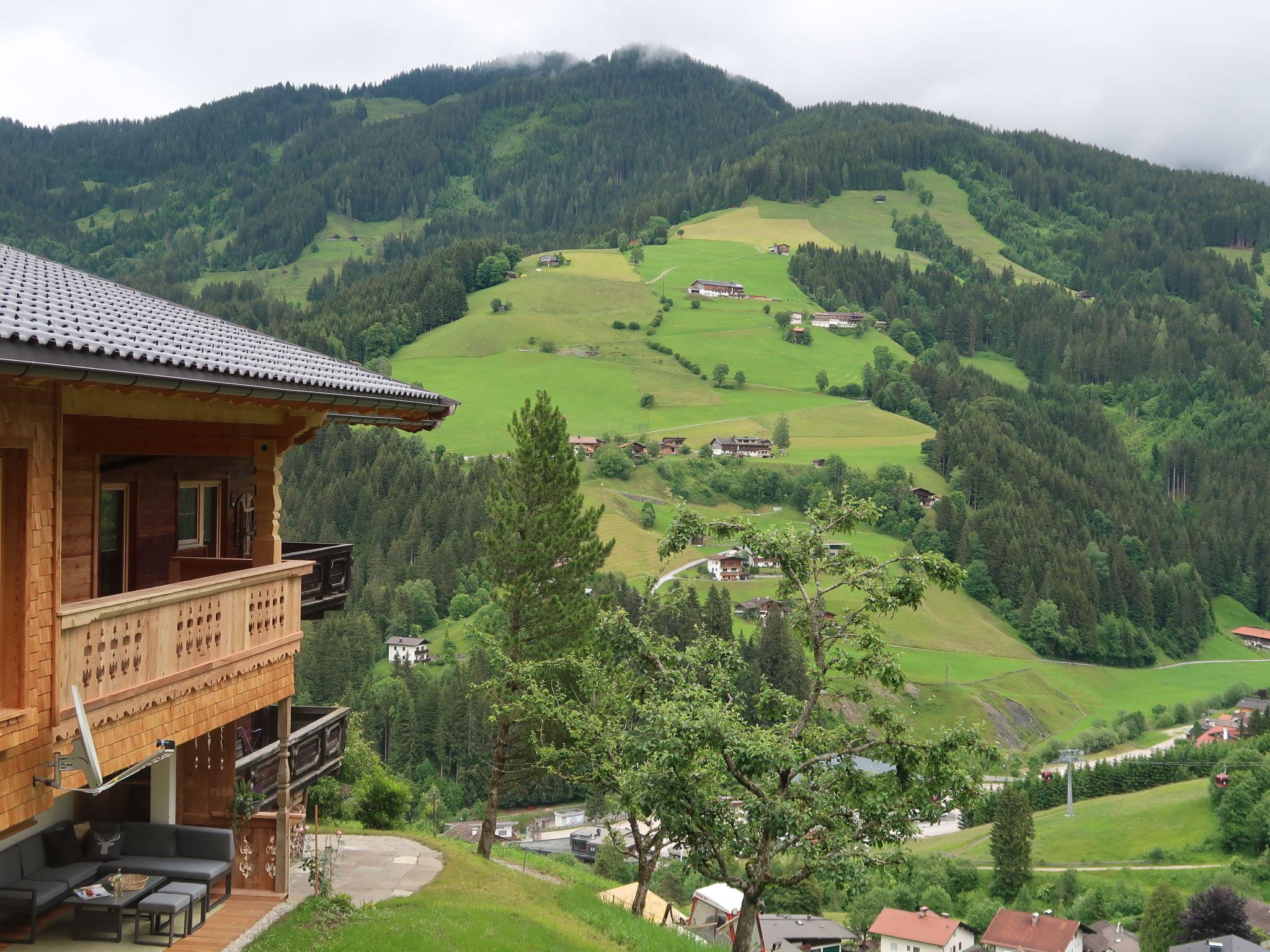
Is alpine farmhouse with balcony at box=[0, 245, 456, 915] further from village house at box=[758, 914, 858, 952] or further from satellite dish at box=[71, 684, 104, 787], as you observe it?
village house at box=[758, 914, 858, 952]

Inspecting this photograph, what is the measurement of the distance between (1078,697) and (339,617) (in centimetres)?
6992

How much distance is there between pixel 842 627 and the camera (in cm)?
1428

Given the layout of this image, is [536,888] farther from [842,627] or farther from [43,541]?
[43,541]

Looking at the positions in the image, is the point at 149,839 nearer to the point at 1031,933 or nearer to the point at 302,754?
the point at 302,754

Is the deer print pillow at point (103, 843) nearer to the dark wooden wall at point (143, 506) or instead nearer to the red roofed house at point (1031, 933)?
the dark wooden wall at point (143, 506)

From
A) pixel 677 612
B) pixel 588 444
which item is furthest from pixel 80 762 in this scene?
pixel 588 444

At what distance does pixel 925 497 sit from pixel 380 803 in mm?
116132

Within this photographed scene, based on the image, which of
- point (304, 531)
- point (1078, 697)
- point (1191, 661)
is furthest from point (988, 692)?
point (304, 531)

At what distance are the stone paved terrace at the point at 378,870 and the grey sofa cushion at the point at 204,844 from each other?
1.34 metres

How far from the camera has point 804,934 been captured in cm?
5503

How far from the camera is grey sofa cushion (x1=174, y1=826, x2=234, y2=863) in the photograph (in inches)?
464

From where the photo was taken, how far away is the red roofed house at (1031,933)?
5356 cm

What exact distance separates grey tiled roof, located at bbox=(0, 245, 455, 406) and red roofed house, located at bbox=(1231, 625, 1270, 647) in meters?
148

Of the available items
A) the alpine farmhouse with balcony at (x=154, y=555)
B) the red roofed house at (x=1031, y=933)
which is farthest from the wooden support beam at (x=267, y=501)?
the red roofed house at (x=1031, y=933)
